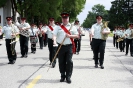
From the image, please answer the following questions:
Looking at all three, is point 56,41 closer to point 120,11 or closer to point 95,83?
point 95,83

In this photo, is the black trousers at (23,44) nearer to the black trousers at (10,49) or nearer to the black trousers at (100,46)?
the black trousers at (10,49)

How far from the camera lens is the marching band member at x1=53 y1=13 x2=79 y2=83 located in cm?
774

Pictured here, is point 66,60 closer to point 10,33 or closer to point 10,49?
point 10,33

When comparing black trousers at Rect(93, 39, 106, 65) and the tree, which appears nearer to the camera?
black trousers at Rect(93, 39, 106, 65)

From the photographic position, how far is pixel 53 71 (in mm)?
9797

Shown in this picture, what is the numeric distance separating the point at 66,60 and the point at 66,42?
52 cm

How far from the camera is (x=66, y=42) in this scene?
7.89 meters

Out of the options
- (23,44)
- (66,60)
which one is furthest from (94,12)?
(66,60)

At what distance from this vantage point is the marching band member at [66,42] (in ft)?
25.4

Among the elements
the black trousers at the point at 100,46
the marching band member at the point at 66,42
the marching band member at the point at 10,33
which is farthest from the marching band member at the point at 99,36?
the marching band member at the point at 10,33

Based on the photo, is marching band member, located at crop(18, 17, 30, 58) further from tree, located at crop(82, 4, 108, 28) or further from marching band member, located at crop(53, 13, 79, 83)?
tree, located at crop(82, 4, 108, 28)

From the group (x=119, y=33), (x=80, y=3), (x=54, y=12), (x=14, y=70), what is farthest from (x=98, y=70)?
(x=80, y=3)

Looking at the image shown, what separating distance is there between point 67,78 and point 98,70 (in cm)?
265

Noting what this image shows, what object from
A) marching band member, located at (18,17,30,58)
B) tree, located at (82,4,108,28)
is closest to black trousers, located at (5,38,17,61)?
marching band member, located at (18,17,30,58)
